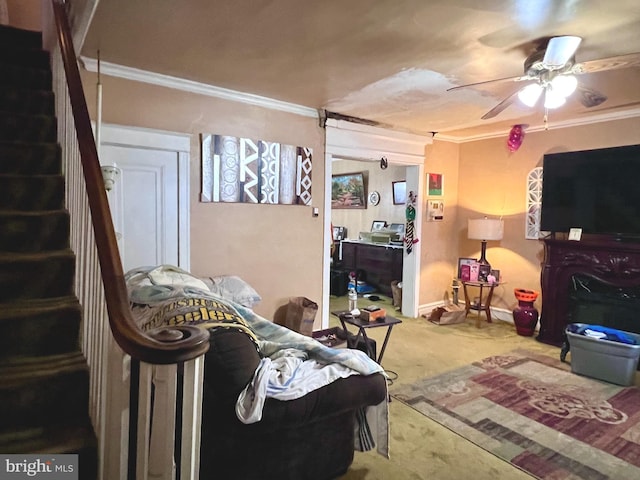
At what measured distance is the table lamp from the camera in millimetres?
4922

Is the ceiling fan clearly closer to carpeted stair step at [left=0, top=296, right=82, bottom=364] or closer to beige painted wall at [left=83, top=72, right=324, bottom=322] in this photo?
beige painted wall at [left=83, top=72, right=324, bottom=322]

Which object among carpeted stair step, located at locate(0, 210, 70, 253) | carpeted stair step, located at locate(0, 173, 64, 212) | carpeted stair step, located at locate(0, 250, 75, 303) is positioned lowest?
Result: carpeted stair step, located at locate(0, 250, 75, 303)

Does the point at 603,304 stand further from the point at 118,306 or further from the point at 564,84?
the point at 118,306

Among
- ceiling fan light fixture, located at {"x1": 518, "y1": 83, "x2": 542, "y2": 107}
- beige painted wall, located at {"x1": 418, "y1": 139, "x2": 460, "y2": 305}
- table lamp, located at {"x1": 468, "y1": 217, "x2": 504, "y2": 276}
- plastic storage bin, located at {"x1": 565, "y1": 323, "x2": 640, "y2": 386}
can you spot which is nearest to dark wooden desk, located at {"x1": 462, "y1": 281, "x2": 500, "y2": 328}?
table lamp, located at {"x1": 468, "y1": 217, "x2": 504, "y2": 276}

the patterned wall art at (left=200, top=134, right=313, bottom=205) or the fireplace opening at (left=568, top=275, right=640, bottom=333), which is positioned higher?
the patterned wall art at (left=200, top=134, right=313, bottom=205)

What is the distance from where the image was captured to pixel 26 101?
2541mm

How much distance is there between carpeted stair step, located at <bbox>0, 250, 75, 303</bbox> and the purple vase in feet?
14.8

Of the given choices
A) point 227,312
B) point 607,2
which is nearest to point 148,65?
point 227,312

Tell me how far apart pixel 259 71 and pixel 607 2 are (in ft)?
7.23

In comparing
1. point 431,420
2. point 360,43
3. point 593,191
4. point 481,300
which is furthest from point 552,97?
point 481,300

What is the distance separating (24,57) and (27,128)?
2.76ft

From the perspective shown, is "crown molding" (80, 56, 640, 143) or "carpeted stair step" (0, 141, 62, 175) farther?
"crown molding" (80, 56, 640, 143)

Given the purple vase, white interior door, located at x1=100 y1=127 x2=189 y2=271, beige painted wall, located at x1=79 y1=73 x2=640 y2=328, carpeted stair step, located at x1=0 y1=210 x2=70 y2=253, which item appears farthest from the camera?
the purple vase

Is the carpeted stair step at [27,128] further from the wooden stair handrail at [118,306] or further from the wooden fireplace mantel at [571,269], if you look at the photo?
the wooden fireplace mantel at [571,269]
